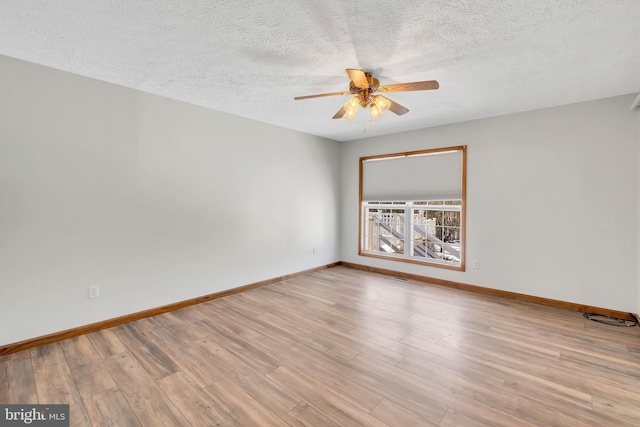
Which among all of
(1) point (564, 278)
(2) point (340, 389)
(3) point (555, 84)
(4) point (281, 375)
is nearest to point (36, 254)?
(4) point (281, 375)

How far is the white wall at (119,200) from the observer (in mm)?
2398

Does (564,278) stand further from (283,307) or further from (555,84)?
(283,307)

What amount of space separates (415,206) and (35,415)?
462 centimetres

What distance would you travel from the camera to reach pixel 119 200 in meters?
2.90

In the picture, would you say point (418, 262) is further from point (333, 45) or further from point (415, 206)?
point (333, 45)

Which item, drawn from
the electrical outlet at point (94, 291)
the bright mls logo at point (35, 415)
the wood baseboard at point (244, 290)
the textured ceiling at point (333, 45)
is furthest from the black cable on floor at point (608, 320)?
the electrical outlet at point (94, 291)

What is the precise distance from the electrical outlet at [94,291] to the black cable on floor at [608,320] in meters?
5.14

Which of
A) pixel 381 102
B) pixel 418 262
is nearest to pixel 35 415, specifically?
pixel 381 102

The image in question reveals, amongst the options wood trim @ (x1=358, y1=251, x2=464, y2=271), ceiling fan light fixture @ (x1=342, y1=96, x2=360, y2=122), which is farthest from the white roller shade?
ceiling fan light fixture @ (x1=342, y1=96, x2=360, y2=122)

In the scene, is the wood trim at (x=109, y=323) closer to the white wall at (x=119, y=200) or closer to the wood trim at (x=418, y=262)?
the white wall at (x=119, y=200)

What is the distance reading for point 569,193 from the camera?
334 centimetres

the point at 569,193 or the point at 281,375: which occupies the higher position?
the point at 569,193

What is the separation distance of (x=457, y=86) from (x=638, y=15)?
1.25 meters

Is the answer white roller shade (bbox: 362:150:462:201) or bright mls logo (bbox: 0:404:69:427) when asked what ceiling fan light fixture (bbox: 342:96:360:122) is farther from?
bright mls logo (bbox: 0:404:69:427)
